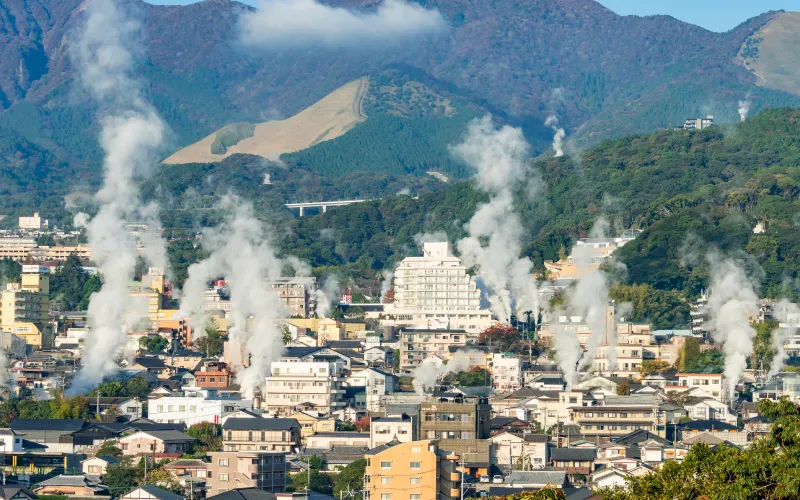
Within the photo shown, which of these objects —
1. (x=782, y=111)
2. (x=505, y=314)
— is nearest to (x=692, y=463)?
(x=505, y=314)

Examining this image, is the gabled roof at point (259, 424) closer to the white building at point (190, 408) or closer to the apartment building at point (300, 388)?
the white building at point (190, 408)

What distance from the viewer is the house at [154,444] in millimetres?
50625

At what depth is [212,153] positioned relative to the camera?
18262 centimetres

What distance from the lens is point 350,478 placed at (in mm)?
43031

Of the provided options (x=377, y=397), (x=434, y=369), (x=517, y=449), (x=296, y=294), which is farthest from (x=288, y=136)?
(x=517, y=449)

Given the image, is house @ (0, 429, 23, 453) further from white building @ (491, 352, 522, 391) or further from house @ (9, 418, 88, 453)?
white building @ (491, 352, 522, 391)

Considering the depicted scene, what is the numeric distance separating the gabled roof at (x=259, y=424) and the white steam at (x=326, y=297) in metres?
41.8

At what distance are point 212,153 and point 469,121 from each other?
27.4 m

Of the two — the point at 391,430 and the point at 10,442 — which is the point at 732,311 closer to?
the point at 391,430

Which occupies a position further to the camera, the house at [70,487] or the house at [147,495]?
the house at [70,487]

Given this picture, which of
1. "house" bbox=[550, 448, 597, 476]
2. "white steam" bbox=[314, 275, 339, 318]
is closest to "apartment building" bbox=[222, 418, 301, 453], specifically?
"house" bbox=[550, 448, 597, 476]

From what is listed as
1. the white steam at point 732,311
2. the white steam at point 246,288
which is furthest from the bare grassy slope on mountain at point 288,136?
the white steam at point 732,311

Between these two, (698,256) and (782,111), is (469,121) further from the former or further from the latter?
(698,256)

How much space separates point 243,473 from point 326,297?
56.0 metres
